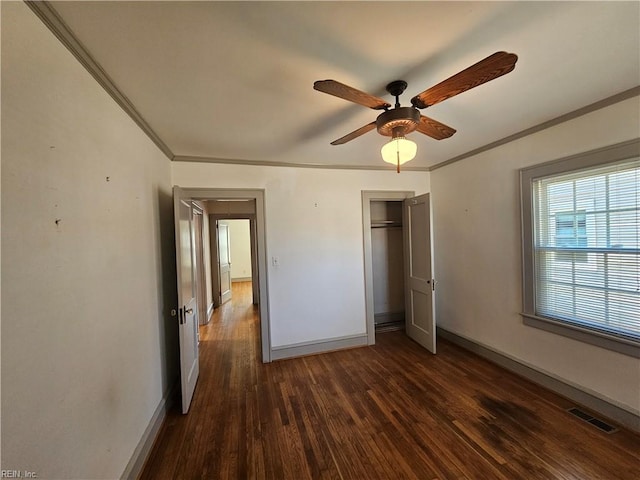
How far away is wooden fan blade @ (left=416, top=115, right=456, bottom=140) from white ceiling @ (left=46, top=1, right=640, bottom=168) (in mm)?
235

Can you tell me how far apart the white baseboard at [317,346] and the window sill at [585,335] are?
191cm

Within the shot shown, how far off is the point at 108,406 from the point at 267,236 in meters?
2.13

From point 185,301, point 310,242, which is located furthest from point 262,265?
point 185,301

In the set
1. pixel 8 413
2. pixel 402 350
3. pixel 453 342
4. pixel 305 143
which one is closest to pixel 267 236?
pixel 305 143

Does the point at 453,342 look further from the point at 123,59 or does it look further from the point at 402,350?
the point at 123,59

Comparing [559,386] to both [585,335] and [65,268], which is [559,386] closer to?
[585,335]

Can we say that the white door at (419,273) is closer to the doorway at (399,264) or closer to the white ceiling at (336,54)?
the doorway at (399,264)

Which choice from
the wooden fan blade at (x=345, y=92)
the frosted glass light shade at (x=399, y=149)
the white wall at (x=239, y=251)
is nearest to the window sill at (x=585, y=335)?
the frosted glass light shade at (x=399, y=149)

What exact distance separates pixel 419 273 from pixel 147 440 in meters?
3.21

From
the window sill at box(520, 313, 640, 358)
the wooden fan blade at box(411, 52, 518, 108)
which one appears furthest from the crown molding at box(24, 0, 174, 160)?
the window sill at box(520, 313, 640, 358)

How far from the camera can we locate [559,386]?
2355 mm

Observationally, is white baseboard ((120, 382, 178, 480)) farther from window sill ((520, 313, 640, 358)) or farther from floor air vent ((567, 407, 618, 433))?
window sill ((520, 313, 640, 358))

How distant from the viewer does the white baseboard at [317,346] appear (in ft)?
10.7

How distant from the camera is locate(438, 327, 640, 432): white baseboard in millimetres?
1954
